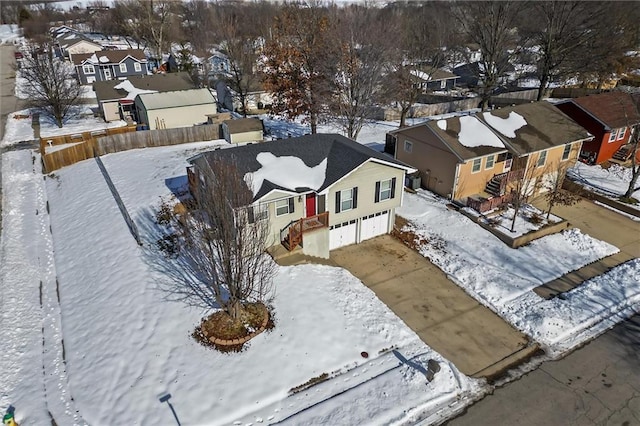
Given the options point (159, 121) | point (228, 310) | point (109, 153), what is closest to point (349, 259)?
point (228, 310)

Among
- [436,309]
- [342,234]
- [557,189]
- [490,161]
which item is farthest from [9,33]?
[436,309]

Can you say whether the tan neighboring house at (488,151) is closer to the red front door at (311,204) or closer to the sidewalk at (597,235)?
the sidewalk at (597,235)

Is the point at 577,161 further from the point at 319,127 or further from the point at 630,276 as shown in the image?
the point at 319,127

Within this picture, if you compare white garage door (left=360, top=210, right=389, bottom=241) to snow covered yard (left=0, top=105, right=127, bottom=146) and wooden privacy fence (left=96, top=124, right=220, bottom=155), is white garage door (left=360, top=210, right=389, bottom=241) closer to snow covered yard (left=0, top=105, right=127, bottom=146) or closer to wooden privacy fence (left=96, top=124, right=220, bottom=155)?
wooden privacy fence (left=96, top=124, right=220, bottom=155)

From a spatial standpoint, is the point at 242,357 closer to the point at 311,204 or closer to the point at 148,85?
the point at 311,204

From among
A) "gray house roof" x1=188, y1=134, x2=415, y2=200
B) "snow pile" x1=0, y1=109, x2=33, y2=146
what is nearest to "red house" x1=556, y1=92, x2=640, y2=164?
"gray house roof" x1=188, y1=134, x2=415, y2=200

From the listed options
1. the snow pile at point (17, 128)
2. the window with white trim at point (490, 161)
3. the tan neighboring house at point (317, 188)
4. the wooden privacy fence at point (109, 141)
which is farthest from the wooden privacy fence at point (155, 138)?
Answer: the window with white trim at point (490, 161)
